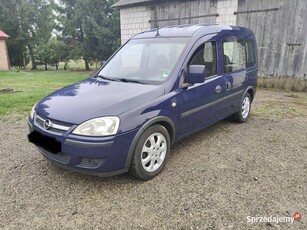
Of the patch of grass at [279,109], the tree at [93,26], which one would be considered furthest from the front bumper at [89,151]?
the tree at [93,26]

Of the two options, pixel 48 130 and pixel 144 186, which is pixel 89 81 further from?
pixel 144 186

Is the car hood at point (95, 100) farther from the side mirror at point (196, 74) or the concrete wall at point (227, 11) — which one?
the concrete wall at point (227, 11)

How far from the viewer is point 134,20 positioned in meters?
11.6

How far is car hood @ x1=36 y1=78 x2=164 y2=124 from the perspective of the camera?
8.68ft

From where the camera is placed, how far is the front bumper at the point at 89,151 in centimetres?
253

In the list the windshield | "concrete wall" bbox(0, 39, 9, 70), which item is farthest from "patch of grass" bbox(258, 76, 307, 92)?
"concrete wall" bbox(0, 39, 9, 70)

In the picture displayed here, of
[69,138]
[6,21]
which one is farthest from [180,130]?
[6,21]

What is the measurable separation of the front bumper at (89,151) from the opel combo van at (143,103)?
0.01 m

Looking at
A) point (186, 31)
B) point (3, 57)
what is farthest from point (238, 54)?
point (3, 57)

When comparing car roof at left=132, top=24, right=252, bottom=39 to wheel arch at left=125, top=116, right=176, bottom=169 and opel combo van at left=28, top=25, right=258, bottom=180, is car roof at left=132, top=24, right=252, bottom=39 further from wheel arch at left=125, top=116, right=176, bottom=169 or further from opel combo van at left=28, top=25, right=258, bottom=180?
wheel arch at left=125, top=116, right=176, bottom=169

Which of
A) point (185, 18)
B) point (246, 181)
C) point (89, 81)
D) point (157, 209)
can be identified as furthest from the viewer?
point (185, 18)

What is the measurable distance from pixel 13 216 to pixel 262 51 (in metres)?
9.33

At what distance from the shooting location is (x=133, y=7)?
11.4 metres

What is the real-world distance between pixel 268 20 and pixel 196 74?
7.17 m
